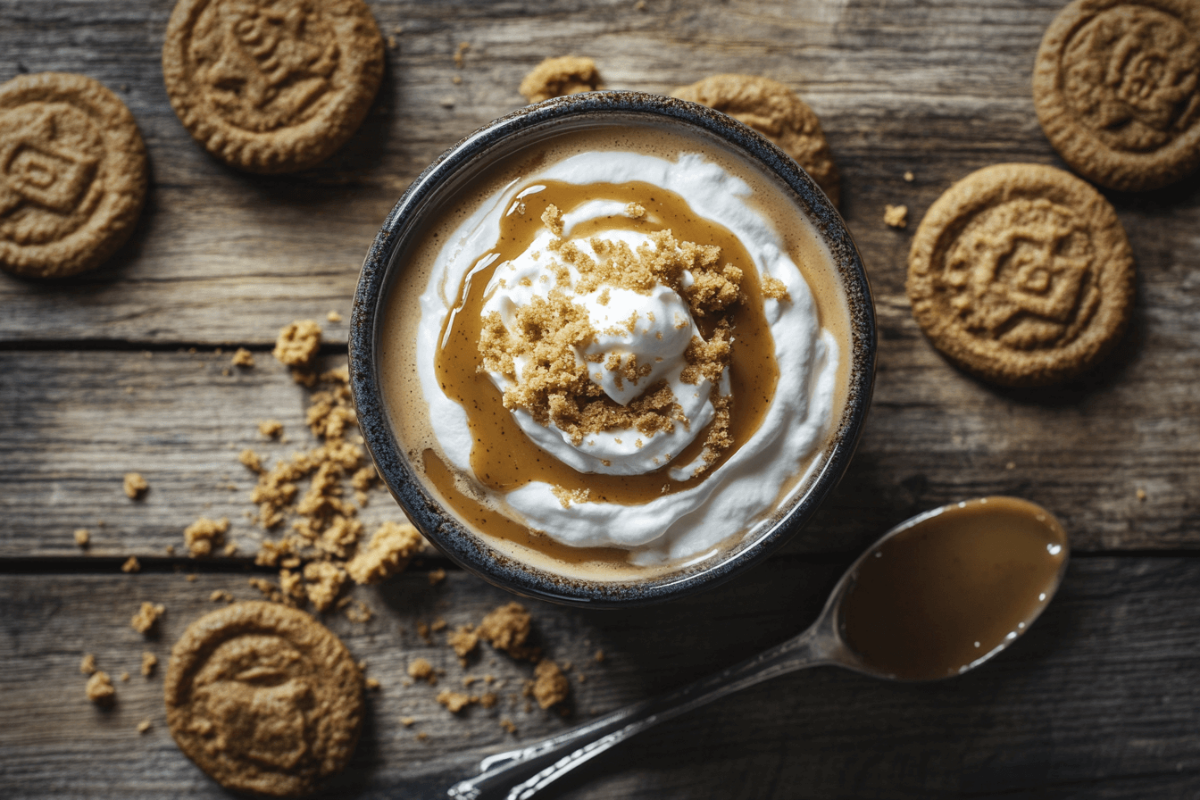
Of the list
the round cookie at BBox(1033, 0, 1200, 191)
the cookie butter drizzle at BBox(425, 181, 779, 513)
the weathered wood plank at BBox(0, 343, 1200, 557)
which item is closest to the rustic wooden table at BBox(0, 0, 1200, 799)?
the weathered wood plank at BBox(0, 343, 1200, 557)

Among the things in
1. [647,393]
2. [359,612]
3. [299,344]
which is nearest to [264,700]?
[359,612]

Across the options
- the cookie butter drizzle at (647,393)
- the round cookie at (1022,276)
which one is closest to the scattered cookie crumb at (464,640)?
the cookie butter drizzle at (647,393)

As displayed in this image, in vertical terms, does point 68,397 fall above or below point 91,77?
below

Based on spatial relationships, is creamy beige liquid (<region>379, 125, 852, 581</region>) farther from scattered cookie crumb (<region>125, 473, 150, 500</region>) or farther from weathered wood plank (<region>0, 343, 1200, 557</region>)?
scattered cookie crumb (<region>125, 473, 150, 500</region>)

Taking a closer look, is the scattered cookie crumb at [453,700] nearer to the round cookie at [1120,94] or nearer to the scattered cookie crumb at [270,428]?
the scattered cookie crumb at [270,428]

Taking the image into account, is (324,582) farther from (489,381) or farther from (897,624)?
(897,624)

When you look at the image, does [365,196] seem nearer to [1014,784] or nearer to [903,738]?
[903,738]

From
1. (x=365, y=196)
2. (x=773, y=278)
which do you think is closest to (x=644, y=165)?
(x=773, y=278)
